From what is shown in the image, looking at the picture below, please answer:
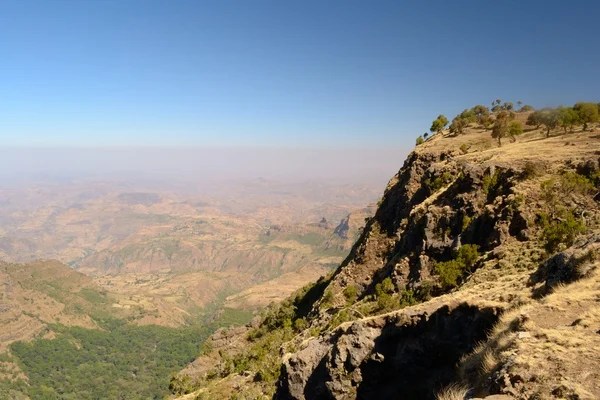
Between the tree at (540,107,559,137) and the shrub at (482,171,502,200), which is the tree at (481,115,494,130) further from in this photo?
the shrub at (482,171,502,200)

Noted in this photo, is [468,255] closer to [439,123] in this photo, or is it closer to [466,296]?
[466,296]

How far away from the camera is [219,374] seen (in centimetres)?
6041

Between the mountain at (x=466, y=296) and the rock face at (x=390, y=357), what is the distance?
0.26 ft

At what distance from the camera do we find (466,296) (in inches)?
918

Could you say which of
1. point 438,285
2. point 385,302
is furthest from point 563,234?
point 385,302

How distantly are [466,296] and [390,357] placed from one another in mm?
6879

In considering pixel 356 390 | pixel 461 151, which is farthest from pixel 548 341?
pixel 461 151

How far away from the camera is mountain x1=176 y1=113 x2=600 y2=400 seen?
14.4 metres

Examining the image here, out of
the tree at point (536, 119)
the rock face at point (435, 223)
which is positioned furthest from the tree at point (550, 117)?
the rock face at point (435, 223)

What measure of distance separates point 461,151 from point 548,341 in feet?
185

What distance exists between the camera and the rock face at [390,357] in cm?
2062

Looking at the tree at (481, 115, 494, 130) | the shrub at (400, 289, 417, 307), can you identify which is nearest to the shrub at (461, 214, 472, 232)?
the shrub at (400, 289, 417, 307)

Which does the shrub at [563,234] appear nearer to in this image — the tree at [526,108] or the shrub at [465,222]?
the shrub at [465,222]

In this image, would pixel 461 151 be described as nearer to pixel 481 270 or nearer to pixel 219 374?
pixel 481 270
